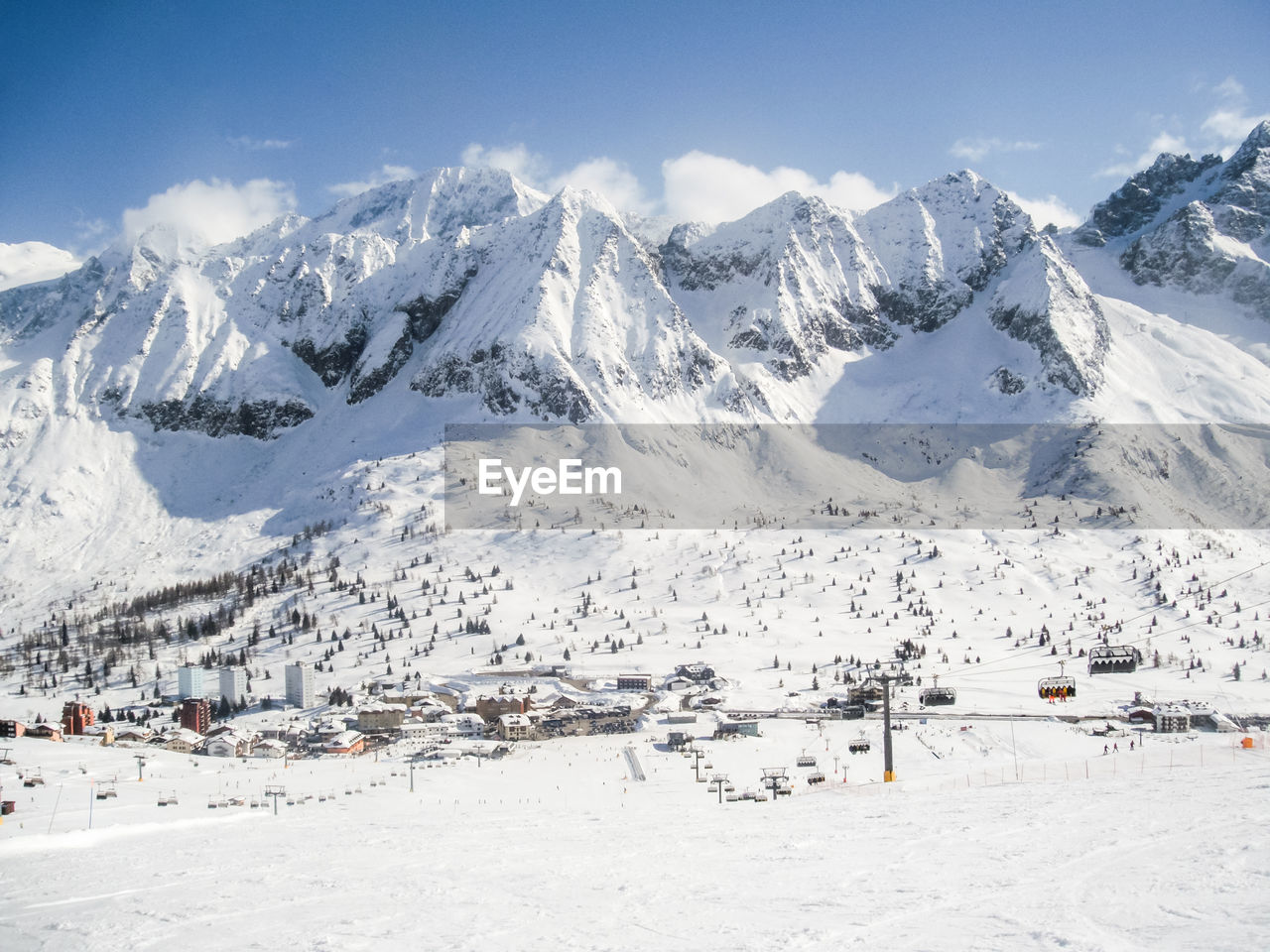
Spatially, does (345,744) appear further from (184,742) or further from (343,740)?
(184,742)

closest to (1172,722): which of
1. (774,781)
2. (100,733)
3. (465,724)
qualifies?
(774,781)

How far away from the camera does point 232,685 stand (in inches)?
5197

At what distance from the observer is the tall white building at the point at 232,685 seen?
130750 mm

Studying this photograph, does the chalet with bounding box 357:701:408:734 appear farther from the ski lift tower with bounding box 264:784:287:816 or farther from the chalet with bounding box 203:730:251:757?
the ski lift tower with bounding box 264:784:287:816

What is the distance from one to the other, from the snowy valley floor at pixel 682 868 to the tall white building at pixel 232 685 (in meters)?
69.3

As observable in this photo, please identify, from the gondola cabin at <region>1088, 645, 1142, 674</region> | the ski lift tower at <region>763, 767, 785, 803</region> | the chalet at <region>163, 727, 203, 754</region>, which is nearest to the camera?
the gondola cabin at <region>1088, 645, 1142, 674</region>

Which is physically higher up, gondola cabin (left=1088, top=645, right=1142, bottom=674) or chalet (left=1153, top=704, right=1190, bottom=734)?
gondola cabin (left=1088, top=645, right=1142, bottom=674)

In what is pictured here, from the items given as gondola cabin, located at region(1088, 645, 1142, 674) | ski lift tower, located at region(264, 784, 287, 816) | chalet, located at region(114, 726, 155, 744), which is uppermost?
gondola cabin, located at region(1088, 645, 1142, 674)

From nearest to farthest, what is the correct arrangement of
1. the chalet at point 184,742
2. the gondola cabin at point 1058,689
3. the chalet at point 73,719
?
the gondola cabin at point 1058,689
the chalet at point 184,742
the chalet at point 73,719

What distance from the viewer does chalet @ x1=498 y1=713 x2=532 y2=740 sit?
4072 inches

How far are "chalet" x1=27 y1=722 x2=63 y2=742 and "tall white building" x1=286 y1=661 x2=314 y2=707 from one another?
33191 millimetres

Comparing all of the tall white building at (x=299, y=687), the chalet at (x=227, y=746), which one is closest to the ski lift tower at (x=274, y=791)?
the chalet at (x=227, y=746)

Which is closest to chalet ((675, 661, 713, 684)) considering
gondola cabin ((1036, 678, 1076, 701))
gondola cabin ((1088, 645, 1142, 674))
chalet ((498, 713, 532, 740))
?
chalet ((498, 713, 532, 740))

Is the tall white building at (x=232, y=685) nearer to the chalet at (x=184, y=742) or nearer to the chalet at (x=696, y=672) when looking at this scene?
the chalet at (x=184, y=742)
